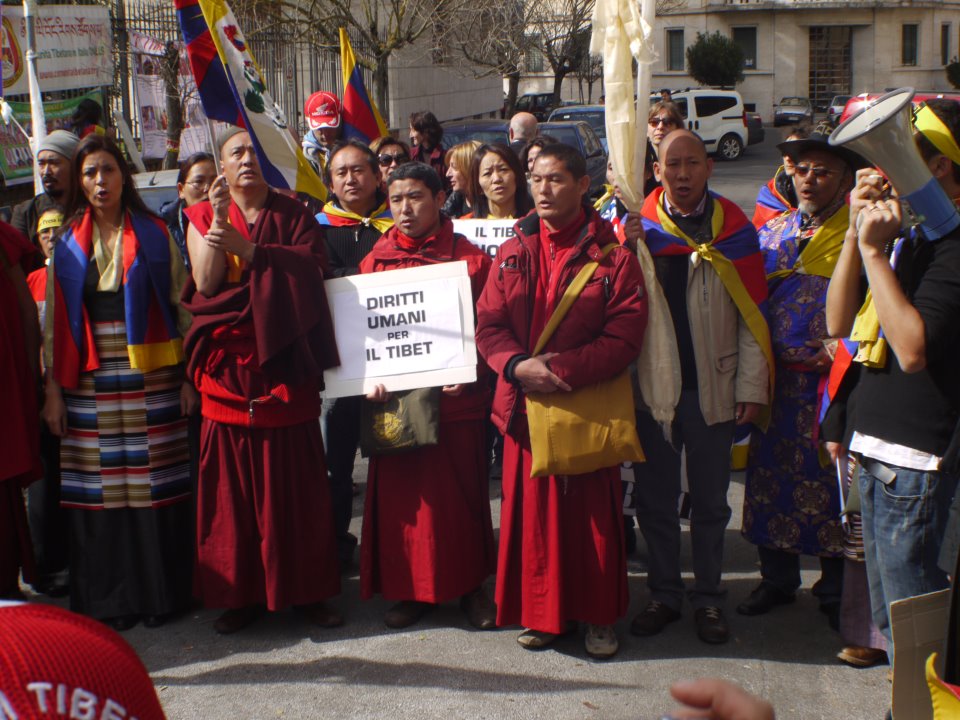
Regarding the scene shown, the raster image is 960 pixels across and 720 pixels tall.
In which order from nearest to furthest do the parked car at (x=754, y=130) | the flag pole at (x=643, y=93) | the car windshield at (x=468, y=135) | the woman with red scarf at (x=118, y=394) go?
the flag pole at (x=643, y=93), the woman with red scarf at (x=118, y=394), the car windshield at (x=468, y=135), the parked car at (x=754, y=130)

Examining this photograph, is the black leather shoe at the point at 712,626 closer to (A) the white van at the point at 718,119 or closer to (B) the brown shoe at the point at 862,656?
(B) the brown shoe at the point at 862,656

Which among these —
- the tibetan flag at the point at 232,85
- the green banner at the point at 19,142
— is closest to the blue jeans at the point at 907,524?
the tibetan flag at the point at 232,85

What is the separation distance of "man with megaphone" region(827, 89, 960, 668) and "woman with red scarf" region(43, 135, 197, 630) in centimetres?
272

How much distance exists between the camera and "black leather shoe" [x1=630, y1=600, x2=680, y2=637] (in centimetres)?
458

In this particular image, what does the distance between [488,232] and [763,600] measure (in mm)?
2268

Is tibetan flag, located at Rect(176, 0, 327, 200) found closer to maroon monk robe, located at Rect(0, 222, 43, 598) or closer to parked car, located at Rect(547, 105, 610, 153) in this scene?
maroon monk robe, located at Rect(0, 222, 43, 598)

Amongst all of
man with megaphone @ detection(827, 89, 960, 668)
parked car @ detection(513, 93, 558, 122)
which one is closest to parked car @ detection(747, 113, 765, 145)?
parked car @ detection(513, 93, 558, 122)

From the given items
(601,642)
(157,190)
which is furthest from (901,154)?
(157,190)

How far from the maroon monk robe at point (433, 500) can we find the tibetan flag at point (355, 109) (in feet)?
10.9

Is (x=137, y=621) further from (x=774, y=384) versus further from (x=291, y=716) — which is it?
(x=774, y=384)

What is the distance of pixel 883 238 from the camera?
3154 millimetres

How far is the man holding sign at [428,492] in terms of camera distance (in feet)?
15.3

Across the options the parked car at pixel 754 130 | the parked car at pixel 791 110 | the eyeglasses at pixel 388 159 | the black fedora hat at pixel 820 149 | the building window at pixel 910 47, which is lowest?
the black fedora hat at pixel 820 149

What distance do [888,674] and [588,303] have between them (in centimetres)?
179
